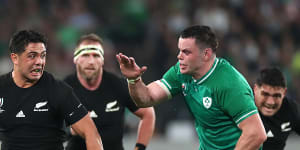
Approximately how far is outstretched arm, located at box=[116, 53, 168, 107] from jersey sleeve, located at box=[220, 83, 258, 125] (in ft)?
2.34

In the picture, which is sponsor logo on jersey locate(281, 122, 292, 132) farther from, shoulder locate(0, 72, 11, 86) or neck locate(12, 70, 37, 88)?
shoulder locate(0, 72, 11, 86)

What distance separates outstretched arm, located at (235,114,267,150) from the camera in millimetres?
4668

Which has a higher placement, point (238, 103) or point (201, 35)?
point (201, 35)

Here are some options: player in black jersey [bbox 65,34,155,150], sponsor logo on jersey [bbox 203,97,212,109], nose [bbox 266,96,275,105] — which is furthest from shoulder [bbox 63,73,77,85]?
nose [bbox 266,96,275,105]

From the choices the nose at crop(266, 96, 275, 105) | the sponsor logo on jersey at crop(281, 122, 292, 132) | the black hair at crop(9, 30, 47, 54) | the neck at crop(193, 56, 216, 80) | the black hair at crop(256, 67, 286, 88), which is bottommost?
the sponsor logo on jersey at crop(281, 122, 292, 132)

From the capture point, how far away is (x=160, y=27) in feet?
36.0

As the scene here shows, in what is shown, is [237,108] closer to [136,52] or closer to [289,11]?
[136,52]

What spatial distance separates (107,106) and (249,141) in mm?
1875

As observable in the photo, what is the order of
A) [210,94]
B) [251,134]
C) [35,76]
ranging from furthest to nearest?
1. [210,94]
2. [35,76]
3. [251,134]

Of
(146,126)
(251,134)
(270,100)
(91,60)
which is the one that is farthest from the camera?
(146,126)

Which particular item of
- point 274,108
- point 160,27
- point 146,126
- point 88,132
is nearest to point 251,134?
point 274,108

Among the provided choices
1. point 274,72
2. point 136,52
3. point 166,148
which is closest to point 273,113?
point 274,72

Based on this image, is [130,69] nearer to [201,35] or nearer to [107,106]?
[201,35]

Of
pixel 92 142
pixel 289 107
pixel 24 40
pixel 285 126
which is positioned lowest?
pixel 285 126
